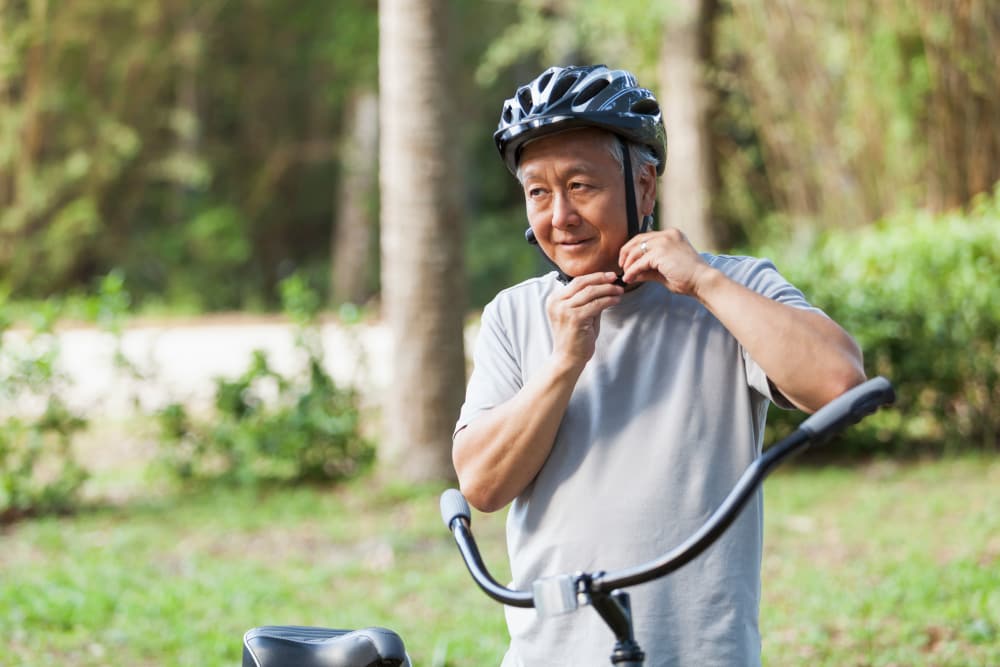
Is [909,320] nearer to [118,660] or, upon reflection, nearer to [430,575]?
[430,575]

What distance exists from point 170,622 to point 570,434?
14.2 ft

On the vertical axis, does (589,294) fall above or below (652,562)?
above

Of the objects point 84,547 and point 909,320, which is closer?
point 84,547

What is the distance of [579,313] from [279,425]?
6.97 meters

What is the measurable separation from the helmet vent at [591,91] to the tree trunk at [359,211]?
23.9 meters

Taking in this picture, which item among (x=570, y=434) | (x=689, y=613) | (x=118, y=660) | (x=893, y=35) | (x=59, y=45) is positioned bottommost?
(x=118, y=660)

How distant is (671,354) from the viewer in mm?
2199

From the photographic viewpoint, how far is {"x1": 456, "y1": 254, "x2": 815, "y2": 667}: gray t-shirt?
2105 millimetres

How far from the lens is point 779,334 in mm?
2045

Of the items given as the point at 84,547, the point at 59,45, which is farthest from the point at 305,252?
the point at 84,547

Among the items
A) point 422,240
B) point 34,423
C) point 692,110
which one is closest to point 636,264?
point 422,240

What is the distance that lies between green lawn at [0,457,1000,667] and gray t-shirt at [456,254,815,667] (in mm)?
3245

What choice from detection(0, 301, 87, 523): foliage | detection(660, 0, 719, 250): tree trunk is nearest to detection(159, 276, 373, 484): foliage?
detection(0, 301, 87, 523): foliage

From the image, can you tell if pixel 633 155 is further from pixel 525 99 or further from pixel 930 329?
pixel 930 329
